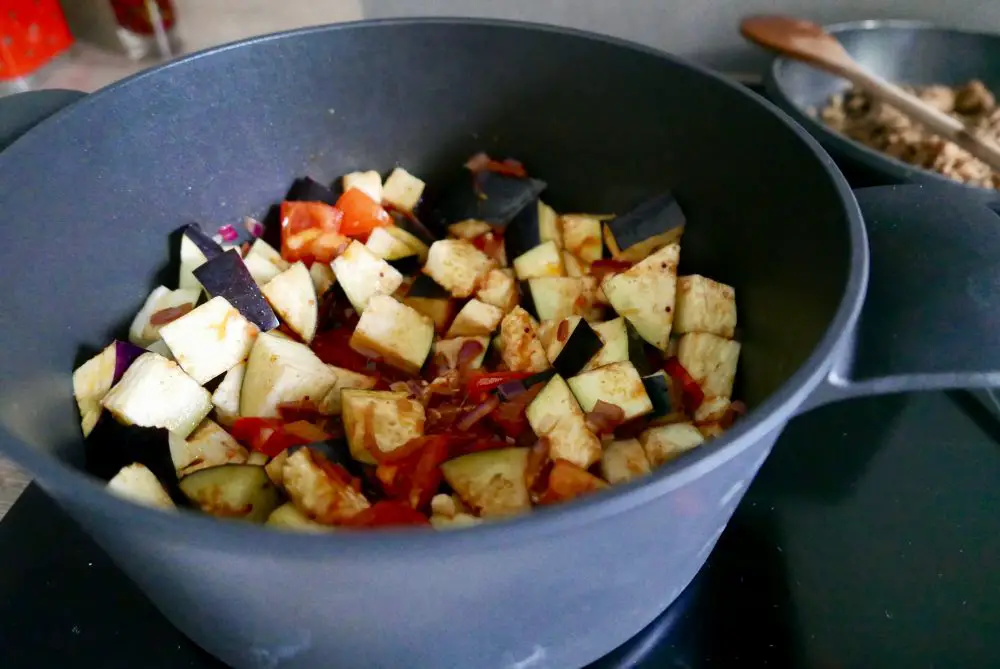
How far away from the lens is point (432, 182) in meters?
1.16

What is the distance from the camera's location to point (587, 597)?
567 mm

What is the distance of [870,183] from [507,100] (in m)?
0.54

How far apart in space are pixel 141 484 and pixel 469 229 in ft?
1.89

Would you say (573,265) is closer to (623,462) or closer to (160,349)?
(623,462)

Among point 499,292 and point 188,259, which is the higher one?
point 188,259

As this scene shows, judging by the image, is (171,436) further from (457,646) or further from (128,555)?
(457,646)

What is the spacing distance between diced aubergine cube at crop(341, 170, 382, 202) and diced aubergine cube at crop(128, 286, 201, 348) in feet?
0.87

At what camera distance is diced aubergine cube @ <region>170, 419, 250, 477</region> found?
2.62 feet

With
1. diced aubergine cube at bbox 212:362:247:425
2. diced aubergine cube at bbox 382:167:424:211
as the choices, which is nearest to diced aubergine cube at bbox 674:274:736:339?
diced aubergine cube at bbox 382:167:424:211

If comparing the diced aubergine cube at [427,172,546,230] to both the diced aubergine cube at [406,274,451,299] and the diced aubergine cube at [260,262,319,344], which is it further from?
the diced aubergine cube at [260,262,319,344]

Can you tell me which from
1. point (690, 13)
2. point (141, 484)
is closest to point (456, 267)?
point (141, 484)

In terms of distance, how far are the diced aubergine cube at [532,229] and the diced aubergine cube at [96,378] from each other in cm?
52

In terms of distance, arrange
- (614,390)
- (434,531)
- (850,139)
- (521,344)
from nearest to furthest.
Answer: (434,531) → (614,390) → (521,344) → (850,139)

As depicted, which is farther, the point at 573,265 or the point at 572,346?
the point at 573,265
